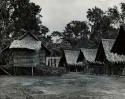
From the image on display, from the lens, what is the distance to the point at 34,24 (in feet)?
205

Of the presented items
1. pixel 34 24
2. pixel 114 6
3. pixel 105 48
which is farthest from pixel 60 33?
pixel 105 48

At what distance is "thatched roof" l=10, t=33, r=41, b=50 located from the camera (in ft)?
138

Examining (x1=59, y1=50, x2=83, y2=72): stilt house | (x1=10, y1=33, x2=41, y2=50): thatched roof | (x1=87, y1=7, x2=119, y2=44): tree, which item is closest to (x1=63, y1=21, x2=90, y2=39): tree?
(x1=87, y1=7, x2=119, y2=44): tree

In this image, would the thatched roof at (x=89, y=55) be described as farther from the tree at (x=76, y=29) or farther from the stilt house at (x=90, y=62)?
the tree at (x=76, y=29)

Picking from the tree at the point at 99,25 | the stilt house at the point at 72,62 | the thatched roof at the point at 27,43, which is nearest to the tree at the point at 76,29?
the tree at the point at 99,25

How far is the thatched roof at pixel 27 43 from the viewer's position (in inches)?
1660

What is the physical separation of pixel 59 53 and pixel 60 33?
80.8 feet

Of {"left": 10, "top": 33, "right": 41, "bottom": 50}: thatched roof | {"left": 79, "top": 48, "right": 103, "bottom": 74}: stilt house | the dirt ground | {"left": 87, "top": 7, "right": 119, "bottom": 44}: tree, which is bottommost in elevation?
the dirt ground

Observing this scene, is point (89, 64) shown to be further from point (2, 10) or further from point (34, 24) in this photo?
point (2, 10)

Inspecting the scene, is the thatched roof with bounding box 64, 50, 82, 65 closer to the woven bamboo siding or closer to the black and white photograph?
the black and white photograph

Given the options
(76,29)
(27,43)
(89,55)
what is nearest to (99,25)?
(76,29)

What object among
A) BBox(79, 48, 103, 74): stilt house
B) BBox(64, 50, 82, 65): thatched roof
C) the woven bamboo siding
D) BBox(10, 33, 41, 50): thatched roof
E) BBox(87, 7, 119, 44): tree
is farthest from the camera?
BBox(87, 7, 119, 44): tree

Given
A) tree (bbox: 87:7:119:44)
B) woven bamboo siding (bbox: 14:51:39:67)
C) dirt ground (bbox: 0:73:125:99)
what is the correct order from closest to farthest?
dirt ground (bbox: 0:73:125:99) → woven bamboo siding (bbox: 14:51:39:67) → tree (bbox: 87:7:119:44)

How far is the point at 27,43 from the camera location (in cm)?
4347
